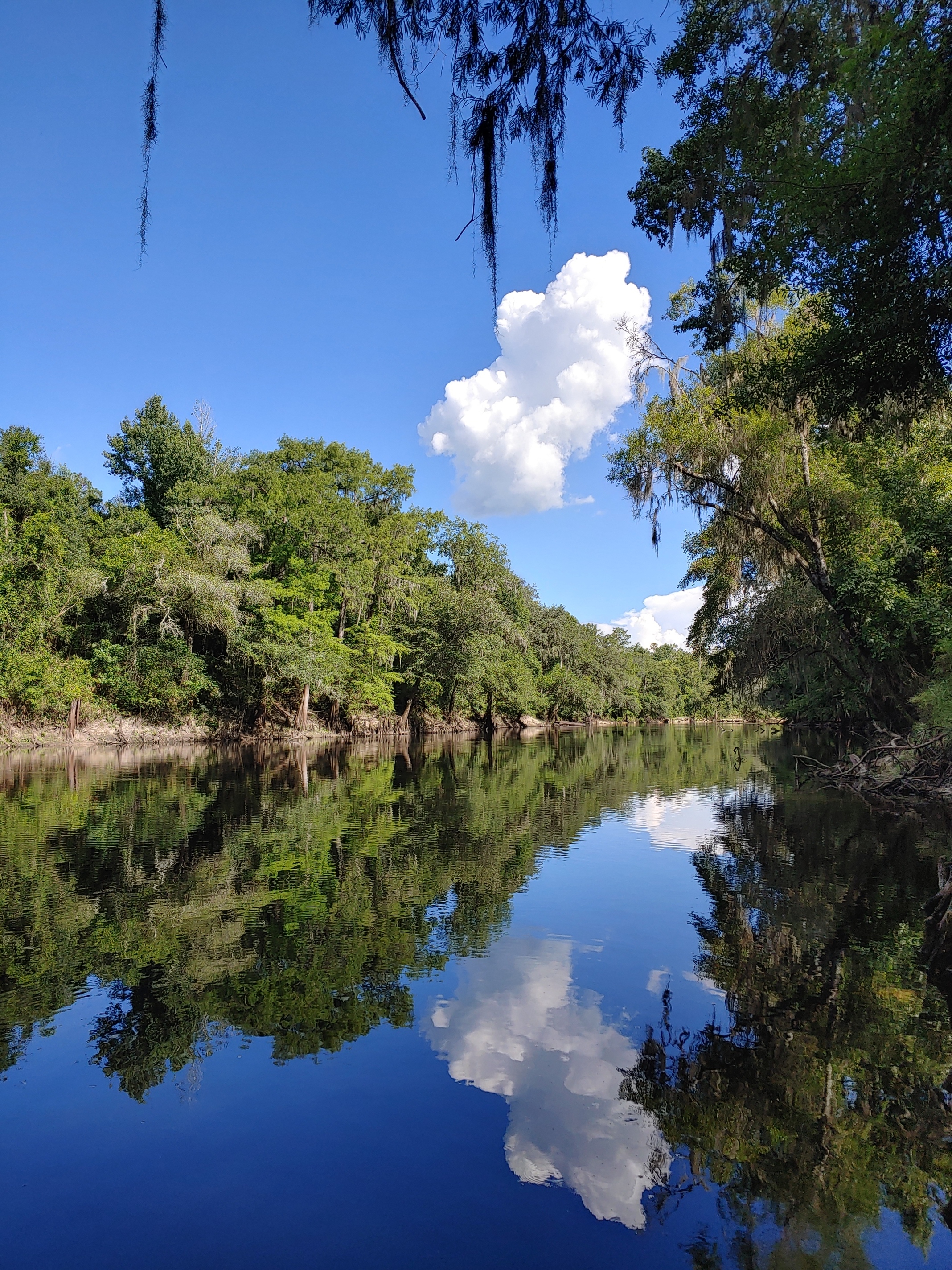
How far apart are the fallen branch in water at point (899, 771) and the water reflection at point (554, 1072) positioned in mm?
9612

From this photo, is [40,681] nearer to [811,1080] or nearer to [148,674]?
[148,674]

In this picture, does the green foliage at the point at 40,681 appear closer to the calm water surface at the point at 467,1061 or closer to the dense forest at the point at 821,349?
the calm water surface at the point at 467,1061

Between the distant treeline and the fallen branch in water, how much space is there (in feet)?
57.2

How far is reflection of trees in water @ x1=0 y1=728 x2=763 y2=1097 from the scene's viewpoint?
4.91 m

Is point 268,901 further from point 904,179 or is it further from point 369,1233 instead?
point 904,179

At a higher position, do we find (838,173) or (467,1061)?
(838,173)

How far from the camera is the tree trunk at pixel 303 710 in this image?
113ft

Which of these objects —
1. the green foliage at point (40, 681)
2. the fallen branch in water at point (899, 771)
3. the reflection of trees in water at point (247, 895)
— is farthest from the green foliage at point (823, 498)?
the green foliage at point (40, 681)

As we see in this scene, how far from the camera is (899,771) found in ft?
47.1

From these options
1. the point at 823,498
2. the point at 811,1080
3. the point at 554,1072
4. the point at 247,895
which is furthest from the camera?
the point at 823,498

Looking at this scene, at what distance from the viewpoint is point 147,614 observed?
1232 inches

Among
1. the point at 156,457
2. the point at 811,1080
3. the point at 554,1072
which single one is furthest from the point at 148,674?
the point at 811,1080

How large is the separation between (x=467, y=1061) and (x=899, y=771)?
13367mm

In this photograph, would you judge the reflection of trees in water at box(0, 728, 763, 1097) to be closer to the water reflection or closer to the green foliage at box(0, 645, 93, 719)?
the water reflection
